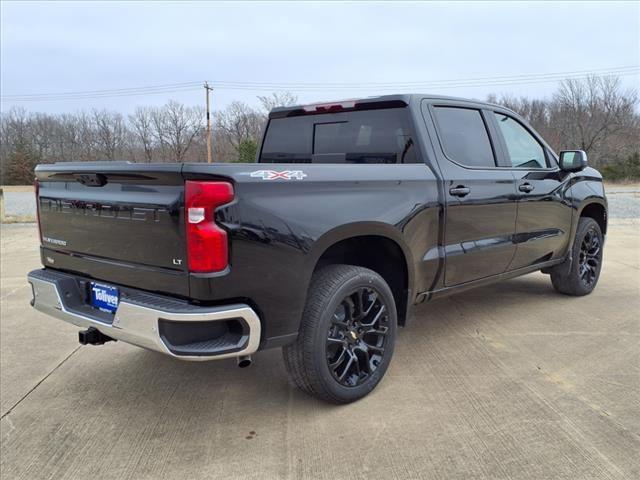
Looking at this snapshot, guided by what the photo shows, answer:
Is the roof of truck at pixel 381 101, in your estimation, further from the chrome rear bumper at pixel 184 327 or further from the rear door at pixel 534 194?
the chrome rear bumper at pixel 184 327

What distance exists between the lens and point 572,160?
4887 millimetres

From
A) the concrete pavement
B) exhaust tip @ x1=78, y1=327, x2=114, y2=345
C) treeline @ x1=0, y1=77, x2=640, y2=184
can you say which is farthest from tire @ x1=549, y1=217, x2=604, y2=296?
treeline @ x1=0, y1=77, x2=640, y2=184

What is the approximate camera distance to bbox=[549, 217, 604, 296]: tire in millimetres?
5457

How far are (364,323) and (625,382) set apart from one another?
1.77 metres

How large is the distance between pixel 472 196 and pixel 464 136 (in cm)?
51

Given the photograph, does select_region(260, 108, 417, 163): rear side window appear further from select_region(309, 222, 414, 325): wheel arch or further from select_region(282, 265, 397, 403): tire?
select_region(282, 265, 397, 403): tire

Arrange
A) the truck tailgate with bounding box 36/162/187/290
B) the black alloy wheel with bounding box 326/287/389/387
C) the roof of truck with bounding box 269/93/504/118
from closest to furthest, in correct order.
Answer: the truck tailgate with bounding box 36/162/187/290
the black alloy wheel with bounding box 326/287/389/387
the roof of truck with bounding box 269/93/504/118

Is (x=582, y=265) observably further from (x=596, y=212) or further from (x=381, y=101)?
(x=381, y=101)

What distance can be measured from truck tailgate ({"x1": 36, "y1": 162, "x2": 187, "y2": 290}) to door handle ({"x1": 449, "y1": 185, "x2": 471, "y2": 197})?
6.61ft

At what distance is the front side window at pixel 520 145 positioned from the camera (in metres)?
4.60

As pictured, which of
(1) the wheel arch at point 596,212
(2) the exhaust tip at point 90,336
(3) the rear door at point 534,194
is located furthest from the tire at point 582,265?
(2) the exhaust tip at point 90,336

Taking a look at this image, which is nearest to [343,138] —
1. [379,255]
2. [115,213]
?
[379,255]

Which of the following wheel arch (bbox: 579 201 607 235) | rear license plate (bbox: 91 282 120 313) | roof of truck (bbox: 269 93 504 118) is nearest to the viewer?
rear license plate (bbox: 91 282 120 313)

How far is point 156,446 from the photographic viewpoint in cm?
286
